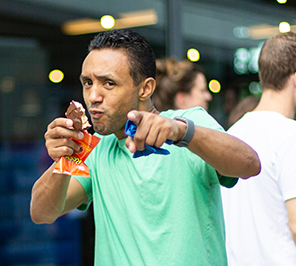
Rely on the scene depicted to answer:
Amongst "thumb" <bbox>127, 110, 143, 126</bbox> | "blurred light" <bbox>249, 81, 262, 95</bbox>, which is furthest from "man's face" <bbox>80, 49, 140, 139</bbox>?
"blurred light" <bbox>249, 81, 262, 95</bbox>

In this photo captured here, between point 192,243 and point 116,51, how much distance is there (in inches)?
27.6

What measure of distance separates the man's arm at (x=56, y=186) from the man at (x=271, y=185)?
70 centimetres

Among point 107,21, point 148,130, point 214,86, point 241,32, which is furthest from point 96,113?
point 241,32

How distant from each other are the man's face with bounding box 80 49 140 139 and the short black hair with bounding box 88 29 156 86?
0.07 ft

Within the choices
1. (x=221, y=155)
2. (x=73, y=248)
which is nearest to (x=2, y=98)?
(x=73, y=248)

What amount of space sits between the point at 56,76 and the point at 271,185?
2.15 meters

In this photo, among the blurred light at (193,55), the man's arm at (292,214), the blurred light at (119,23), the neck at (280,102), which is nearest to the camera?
the man's arm at (292,214)

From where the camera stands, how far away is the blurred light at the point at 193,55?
4.22 metres

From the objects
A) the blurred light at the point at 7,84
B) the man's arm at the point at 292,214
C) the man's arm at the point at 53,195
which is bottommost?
the man's arm at the point at 292,214

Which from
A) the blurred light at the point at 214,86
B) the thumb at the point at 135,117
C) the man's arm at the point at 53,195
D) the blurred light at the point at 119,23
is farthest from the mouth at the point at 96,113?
the blurred light at the point at 214,86

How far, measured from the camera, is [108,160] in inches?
63.7

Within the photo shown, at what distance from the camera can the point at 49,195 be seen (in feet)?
5.04

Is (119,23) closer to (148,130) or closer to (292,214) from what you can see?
(292,214)

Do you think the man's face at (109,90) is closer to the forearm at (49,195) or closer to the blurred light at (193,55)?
the forearm at (49,195)
